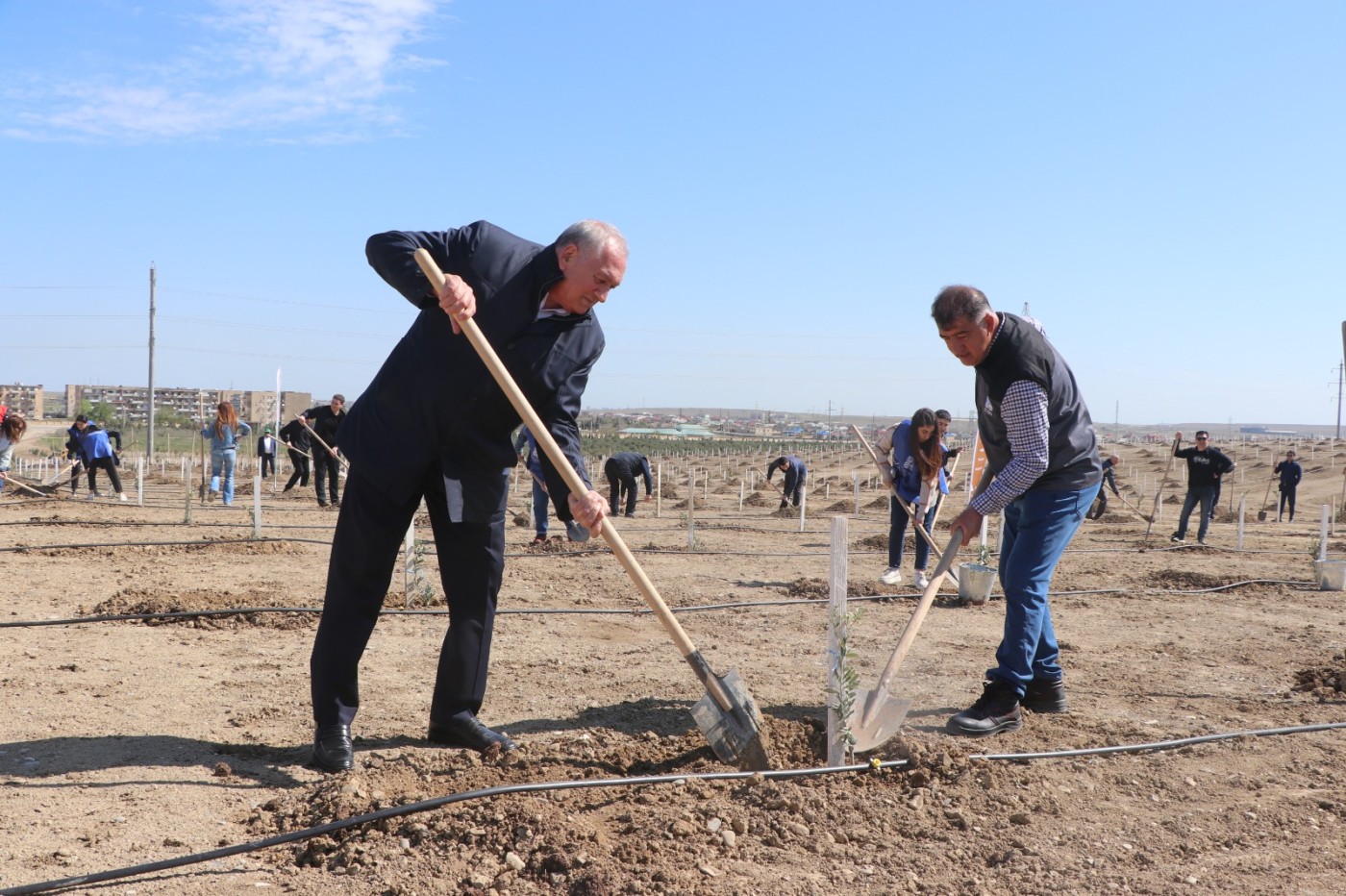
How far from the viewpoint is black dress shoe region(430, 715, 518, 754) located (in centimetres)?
388

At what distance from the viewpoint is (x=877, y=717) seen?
3.79 m

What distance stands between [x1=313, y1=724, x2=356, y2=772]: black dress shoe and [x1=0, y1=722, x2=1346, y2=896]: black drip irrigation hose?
0.58 meters

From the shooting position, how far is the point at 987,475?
496 cm

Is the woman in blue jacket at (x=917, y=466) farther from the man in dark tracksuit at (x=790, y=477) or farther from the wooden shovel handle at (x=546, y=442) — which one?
the man in dark tracksuit at (x=790, y=477)

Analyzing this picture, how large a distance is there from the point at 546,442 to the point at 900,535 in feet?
19.4

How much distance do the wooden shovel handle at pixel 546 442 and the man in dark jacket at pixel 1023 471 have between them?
1.44 m

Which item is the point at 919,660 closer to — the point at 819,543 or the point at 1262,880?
the point at 1262,880

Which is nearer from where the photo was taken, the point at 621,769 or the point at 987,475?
the point at 621,769

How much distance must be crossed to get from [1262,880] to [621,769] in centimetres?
197

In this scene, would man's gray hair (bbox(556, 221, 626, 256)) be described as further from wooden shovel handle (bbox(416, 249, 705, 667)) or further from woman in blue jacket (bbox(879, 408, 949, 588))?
woman in blue jacket (bbox(879, 408, 949, 588))

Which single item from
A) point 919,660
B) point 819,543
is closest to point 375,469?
point 919,660

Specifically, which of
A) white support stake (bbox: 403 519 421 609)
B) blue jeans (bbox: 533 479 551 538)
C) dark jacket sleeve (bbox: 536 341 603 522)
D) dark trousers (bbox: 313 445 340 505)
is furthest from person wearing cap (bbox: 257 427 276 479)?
dark jacket sleeve (bbox: 536 341 603 522)

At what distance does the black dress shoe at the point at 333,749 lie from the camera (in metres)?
3.66

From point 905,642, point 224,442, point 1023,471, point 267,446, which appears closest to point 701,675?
point 905,642
